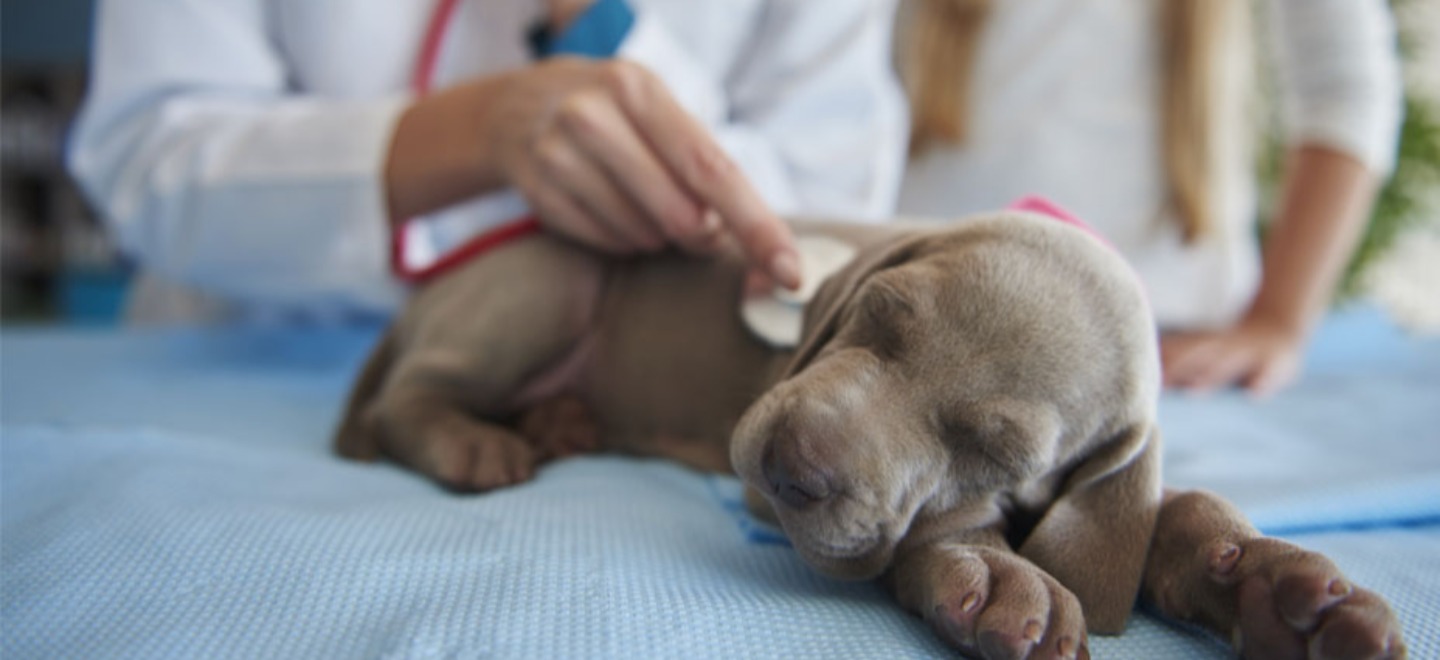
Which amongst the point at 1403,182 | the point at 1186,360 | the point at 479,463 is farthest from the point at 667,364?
the point at 1403,182

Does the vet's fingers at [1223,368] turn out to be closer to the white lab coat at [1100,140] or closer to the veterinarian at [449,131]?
the white lab coat at [1100,140]

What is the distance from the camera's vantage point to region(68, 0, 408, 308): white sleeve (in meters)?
1.80

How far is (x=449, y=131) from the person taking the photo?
1.69 metres

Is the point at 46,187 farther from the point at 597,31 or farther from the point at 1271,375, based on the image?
the point at 1271,375

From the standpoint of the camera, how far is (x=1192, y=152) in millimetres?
2936

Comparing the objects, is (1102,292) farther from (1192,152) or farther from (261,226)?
(1192,152)

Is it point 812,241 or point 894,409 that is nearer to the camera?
point 894,409

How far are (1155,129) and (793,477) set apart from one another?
8.38ft

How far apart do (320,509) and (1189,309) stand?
9.10 feet

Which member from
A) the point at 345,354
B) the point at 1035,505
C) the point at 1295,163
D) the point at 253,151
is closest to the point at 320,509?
the point at 1035,505

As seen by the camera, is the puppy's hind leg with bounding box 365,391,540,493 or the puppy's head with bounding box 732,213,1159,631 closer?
the puppy's head with bounding box 732,213,1159,631

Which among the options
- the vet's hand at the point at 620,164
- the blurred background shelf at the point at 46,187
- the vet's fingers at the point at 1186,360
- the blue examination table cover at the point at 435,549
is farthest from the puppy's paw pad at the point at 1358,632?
the blurred background shelf at the point at 46,187

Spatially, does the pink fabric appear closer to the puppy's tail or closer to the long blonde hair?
the puppy's tail

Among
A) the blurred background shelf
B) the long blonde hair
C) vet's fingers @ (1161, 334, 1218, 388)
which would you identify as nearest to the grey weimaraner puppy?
vet's fingers @ (1161, 334, 1218, 388)
